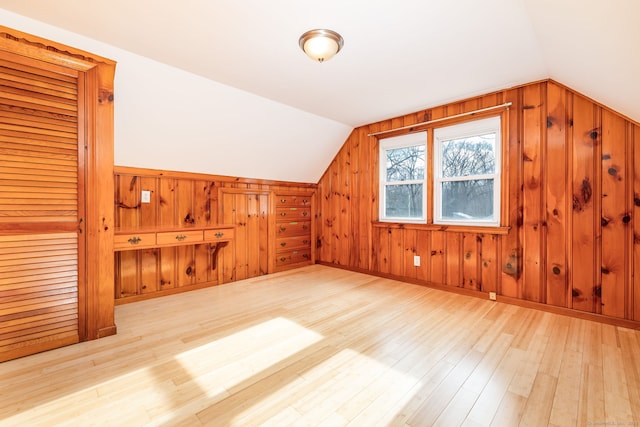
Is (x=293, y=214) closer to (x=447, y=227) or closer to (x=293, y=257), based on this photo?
(x=293, y=257)

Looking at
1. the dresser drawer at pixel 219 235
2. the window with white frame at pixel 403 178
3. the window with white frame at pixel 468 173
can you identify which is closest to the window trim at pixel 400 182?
the window with white frame at pixel 403 178

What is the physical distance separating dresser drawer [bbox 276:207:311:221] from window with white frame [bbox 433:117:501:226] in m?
2.12

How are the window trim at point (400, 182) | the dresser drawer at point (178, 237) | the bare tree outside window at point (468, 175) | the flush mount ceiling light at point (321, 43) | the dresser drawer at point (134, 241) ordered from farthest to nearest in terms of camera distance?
the window trim at point (400, 182) < the bare tree outside window at point (468, 175) < the dresser drawer at point (178, 237) < the dresser drawer at point (134, 241) < the flush mount ceiling light at point (321, 43)

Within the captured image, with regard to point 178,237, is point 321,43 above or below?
above

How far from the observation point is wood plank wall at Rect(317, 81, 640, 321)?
2.42 metres

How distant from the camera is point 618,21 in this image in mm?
1428

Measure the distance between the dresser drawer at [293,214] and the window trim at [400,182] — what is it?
1310 mm

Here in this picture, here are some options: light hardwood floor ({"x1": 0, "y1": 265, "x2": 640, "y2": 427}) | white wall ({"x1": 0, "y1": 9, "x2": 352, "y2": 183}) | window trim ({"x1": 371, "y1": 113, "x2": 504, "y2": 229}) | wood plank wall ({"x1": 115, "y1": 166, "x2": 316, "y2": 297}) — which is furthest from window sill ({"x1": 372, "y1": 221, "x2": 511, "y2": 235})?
wood plank wall ({"x1": 115, "y1": 166, "x2": 316, "y2": 297})

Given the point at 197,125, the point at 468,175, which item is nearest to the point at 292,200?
the point at 197,125

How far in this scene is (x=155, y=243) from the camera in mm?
2859

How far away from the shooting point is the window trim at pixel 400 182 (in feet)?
12.1

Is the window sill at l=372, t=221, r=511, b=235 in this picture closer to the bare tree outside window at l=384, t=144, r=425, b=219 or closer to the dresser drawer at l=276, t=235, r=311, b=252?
the bare tree outside window at l=384, t=144, r=425, b=219

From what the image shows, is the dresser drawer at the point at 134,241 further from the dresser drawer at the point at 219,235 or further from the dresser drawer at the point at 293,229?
the dresser drawer at the point at 293,229

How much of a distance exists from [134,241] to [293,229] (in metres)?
2.38
